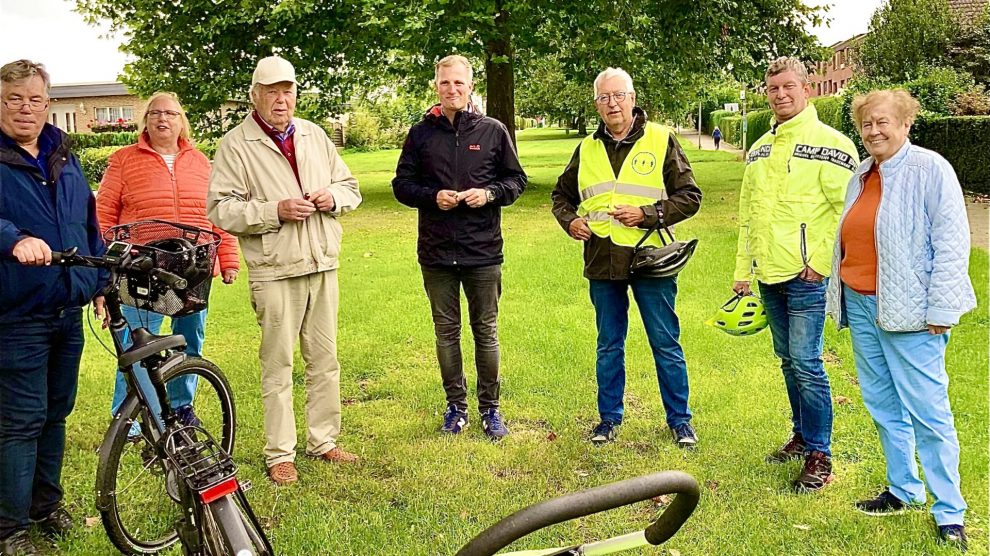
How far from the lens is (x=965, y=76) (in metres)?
23.7

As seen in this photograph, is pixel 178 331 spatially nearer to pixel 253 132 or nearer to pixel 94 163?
pixel 253 132

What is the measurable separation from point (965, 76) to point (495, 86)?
14.1 metres

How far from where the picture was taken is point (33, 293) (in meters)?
3.72

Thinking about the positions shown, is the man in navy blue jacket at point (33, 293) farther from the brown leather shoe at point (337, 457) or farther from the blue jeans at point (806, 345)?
the blue jeans at point (806, 345)

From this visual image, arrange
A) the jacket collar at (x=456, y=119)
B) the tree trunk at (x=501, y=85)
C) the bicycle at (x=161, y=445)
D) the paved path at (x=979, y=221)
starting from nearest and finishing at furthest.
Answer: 1. the bicycle at (x=161, y=445)
2. the jacket collar at (x=456, y=119)
3. the paved path at (x=979, y=221)
4. the tree trunk at (x=501, y=85)

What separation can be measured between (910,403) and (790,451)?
1.08m

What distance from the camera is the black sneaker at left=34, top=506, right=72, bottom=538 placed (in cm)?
412

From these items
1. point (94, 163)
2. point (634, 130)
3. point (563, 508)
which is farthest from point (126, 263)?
point (94, 163)

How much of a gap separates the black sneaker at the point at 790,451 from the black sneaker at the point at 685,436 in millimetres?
460

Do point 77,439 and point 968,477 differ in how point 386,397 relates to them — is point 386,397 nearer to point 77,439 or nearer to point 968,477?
point 77,439

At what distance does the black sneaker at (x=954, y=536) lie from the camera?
3803 mm

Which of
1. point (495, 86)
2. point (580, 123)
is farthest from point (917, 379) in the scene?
point (580, 123)

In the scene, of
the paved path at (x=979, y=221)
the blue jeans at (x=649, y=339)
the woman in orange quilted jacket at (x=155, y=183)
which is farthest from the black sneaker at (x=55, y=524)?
the paved path at (x=979, y=221)

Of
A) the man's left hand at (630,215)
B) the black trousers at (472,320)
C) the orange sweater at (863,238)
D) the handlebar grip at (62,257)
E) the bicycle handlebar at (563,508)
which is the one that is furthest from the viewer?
the black trousers at (472,320)
